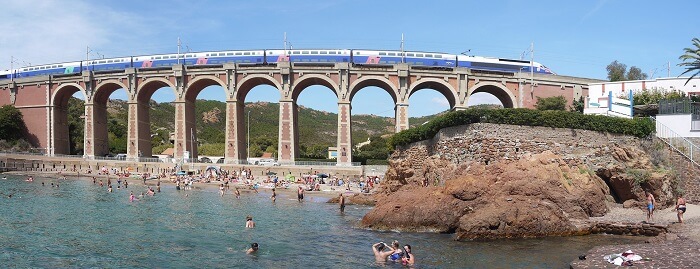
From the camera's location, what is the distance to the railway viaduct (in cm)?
6775

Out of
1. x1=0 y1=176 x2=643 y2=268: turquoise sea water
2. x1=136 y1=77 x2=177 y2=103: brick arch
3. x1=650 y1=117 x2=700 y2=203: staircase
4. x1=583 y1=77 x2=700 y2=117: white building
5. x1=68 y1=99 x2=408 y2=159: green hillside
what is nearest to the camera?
x1=0 y1=176 x2=643 y2=268: turquoise sea water

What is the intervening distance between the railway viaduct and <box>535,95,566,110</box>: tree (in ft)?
11.5

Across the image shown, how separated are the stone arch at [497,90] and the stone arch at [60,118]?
53.8m

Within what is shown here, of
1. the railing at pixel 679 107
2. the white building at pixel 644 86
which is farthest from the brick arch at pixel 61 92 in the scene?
the railing at pixel 679 107

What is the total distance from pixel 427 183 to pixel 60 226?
18.9 m

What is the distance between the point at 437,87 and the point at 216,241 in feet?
172

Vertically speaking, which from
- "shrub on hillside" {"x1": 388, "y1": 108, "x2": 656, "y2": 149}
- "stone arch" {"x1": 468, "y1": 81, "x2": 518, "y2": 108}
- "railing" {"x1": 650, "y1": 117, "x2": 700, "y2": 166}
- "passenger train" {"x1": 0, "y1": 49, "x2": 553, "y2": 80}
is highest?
"passenger train" {"x1": 0, "y1": 49, "x2": 553, "y2": 80}

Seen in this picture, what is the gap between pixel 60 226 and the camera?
82.7 ft

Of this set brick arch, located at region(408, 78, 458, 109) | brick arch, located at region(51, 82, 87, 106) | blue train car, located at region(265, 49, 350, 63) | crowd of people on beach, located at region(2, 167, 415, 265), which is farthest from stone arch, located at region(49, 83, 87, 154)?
brick arch, located at region(408, 78, 458, 109)

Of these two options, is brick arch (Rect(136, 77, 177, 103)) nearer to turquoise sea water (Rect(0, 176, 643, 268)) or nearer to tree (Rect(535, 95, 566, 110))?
turquoise sea water (Rect(0, 176, 643, 268))

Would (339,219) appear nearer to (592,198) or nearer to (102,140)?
(592,198)

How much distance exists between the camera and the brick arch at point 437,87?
67.9 metres

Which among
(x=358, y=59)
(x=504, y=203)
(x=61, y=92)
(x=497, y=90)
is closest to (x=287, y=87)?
(x=358, y=59)

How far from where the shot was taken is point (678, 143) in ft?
93.1
